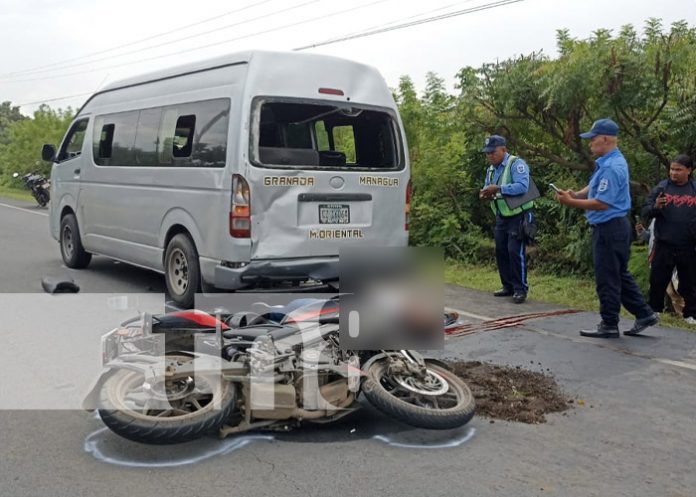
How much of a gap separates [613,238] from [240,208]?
3.21 meters

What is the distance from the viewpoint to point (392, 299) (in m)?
4.61

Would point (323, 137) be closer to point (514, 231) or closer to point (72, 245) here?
point (514, 231)

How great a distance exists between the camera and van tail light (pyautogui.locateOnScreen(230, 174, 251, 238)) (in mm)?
6828

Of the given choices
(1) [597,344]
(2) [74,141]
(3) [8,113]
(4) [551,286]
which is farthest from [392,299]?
(3) [8,113]

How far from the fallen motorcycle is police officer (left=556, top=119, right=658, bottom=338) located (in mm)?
2615

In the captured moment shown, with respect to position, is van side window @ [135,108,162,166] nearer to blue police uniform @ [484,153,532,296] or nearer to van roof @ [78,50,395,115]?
van roof @ [78,50,395,115]

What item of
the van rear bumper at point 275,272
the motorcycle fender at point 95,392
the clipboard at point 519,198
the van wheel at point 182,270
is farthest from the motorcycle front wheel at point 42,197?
the motorcycle fender at point 95,392

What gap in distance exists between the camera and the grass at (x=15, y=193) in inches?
1044

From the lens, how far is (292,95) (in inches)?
279

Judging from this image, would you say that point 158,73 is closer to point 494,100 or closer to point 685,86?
point 494,100

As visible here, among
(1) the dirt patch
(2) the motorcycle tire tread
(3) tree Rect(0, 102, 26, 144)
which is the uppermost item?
(3) tree Rect(0, 102, 26, 144)

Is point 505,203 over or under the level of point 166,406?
over

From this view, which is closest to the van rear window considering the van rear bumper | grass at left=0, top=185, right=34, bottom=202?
the van rear bumper

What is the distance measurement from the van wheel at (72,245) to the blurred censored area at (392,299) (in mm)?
6105
